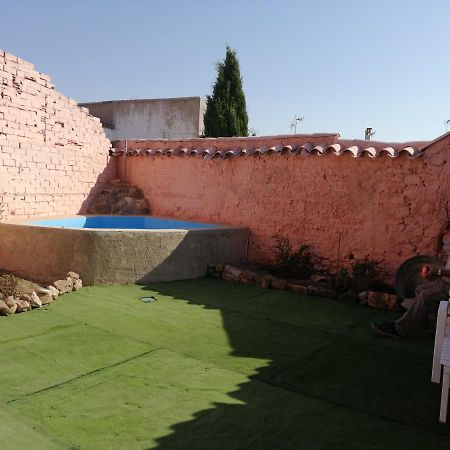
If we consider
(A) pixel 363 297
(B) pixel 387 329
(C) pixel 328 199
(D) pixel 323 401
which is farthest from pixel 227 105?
(D) pixel 323 401

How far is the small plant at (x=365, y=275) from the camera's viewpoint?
23.3 ft

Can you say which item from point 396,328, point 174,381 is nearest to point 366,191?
point 396,328

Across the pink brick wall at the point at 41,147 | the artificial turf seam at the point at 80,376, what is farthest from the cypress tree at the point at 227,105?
the artificial turf seam at the point at 80,376

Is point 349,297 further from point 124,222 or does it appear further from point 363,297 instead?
point 124,222

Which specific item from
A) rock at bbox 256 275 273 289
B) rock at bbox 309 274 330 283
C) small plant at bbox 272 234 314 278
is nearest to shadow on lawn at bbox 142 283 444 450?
rock at bbox 256 275 273 289

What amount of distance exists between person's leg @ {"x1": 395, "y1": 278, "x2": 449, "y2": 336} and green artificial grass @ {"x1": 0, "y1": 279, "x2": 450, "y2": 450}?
0.62ft

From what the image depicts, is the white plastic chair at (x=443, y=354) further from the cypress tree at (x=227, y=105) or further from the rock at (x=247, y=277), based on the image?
the cypress tree at (x=227, y=105)

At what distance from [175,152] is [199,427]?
828 cm

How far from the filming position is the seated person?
4629 mm

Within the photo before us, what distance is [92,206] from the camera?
37.4ft

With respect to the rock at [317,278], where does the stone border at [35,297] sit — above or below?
below

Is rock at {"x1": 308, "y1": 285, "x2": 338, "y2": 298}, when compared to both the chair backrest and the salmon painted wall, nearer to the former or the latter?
the salmon painted wall

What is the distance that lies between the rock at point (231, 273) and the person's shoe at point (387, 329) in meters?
3.04

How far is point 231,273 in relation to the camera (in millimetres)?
7965
